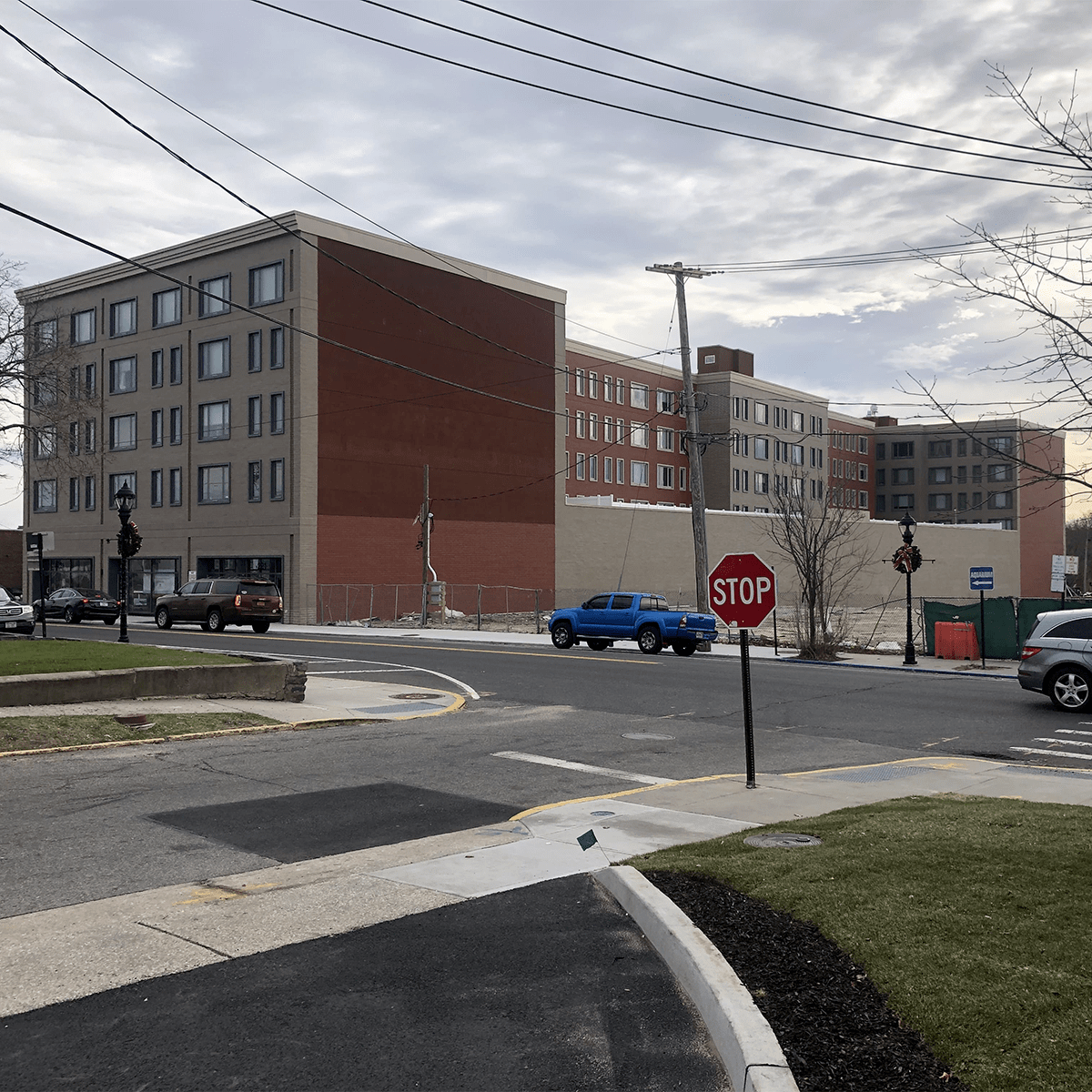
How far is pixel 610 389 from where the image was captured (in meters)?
81.8

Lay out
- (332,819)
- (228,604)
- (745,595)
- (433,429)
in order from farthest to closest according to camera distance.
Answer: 1. (433,429)
2. (228,604)
3. (745,595)
4. (332,819)

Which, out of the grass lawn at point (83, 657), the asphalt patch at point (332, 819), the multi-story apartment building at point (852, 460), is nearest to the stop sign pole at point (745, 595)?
the asphalt patch at point (332, 819)

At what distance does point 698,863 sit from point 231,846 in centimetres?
374

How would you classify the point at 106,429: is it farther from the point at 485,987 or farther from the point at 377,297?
the point at 485,987

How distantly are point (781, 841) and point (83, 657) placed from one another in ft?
44.6

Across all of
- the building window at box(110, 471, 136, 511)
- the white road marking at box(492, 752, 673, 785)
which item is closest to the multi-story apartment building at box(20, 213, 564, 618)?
the building window at box(110, 471, 136, 511)

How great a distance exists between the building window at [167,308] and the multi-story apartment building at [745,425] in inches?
1581

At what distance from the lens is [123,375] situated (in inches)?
2409

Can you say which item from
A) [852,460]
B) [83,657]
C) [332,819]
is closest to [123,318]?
[83,657]

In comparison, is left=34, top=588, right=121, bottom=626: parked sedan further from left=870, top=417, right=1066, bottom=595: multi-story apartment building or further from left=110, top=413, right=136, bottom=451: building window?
left=870, top=417, right=1066, bottom=595: multi-story apartment building

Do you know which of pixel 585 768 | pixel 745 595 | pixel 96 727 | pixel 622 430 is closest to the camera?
pixel 745 595

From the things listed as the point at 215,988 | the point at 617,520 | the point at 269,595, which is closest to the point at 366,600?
the point at 269,595

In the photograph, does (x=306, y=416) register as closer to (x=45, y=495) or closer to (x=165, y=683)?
(x=45, y=495)

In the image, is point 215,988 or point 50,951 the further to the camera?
point 50,951
